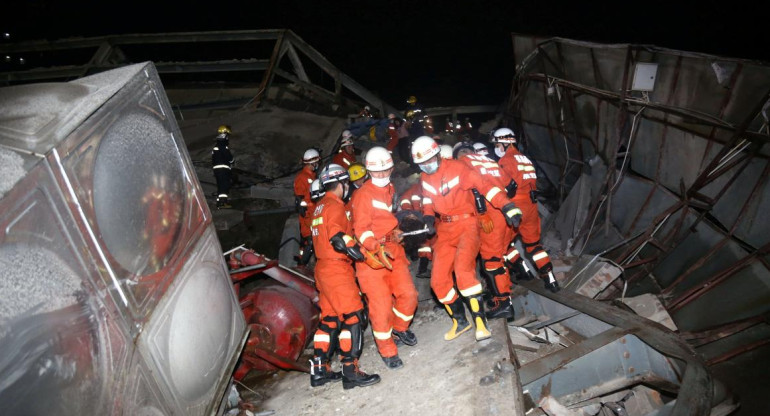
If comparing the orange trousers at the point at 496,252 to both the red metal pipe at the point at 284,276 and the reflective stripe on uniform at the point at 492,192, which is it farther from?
the red metal pipe at the point at 284,276

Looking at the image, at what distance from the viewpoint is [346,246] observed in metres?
4.14

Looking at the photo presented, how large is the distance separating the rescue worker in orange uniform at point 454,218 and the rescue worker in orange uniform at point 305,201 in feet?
10.3

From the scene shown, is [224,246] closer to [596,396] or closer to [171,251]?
[171,251]

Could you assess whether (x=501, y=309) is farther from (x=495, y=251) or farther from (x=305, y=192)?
(x=305, y=192)

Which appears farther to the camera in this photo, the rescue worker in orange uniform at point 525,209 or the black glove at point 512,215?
the rescue worker in orange uniform at point 525,209

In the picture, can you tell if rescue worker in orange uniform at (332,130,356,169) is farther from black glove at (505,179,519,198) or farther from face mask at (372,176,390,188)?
face mask at (372,176,390,188)

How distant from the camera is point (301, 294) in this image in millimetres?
5559

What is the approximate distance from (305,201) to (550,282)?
14.0ft

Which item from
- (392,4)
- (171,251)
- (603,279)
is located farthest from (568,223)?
(392,4)

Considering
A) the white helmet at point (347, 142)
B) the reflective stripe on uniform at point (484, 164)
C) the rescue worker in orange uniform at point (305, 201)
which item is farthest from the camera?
Result: the white helmet at point (347, 142)

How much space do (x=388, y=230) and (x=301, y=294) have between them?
1.73 meters

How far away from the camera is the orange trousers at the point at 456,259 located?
4566mm

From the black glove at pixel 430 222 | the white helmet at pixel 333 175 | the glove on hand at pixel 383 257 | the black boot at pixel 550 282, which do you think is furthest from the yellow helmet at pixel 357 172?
the black boot at pixel 550 282

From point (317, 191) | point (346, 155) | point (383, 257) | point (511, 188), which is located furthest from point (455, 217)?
point (346, 155)
